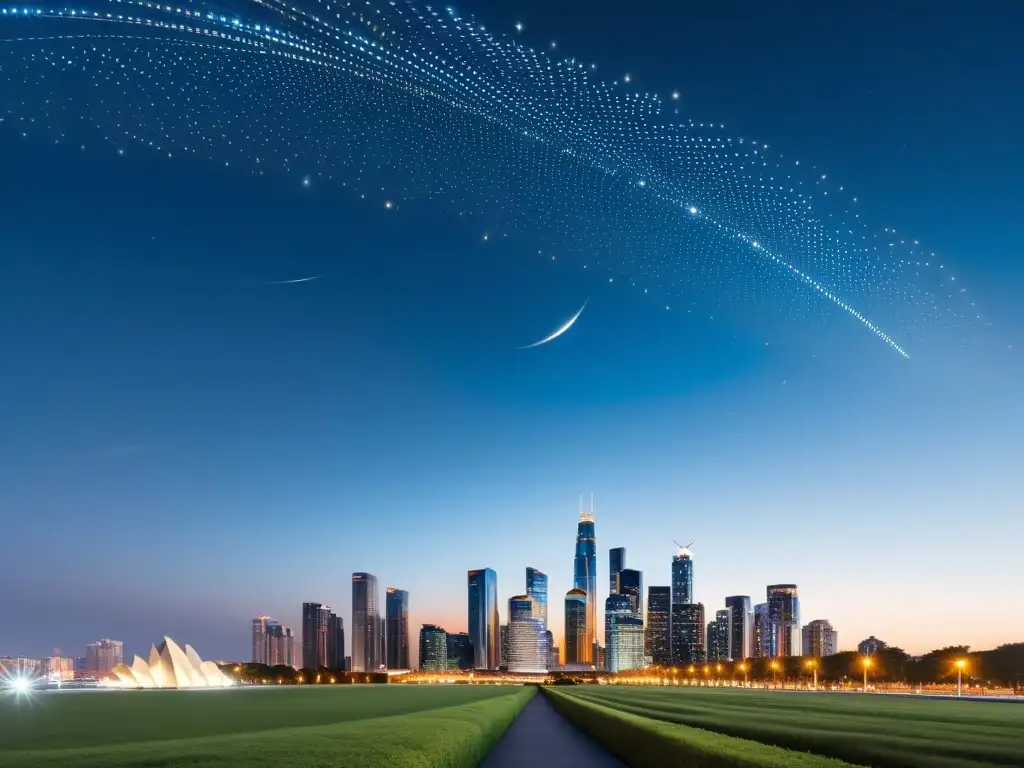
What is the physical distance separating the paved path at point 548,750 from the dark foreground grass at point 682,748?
2.33 ft

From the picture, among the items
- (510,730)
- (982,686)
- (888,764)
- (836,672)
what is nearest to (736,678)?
(836,672)

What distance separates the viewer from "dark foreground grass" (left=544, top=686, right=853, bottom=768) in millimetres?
16344

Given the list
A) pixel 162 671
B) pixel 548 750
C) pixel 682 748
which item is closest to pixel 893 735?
pixel 682 748

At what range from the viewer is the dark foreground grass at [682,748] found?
1634 centimetres

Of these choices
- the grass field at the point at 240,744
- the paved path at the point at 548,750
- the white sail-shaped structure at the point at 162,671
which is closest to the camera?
the grass field at the point at 240,744

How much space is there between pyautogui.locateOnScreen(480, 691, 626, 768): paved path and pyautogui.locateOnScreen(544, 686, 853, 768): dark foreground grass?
710 mm

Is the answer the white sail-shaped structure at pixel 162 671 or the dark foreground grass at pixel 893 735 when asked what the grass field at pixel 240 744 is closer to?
the dark foreground grass at pixel 893 735

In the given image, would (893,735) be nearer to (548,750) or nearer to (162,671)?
(548,750)

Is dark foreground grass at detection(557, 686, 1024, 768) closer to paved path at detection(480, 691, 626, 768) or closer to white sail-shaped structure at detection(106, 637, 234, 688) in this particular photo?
paved path at detection(480, 691, 626, 768)

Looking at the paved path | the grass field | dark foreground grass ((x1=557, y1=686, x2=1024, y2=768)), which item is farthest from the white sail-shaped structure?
dark foreground grass ((x1=557, y1=686, x2=1024, y2=768))

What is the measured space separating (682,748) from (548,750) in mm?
14016

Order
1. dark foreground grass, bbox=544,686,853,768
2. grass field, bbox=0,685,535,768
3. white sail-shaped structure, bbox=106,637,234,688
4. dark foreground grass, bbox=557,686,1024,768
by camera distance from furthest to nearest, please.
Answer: white sail-shaped structure, bbox=106,637,234,688, dark foreground grass, bbox=557,686,1024,768, grass field, bbox=0,685,535,768, dark foreground grass, bbox=544,686,853,768

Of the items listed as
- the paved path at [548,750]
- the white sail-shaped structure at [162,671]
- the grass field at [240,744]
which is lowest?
the white sail-shaped structure at [162,671]

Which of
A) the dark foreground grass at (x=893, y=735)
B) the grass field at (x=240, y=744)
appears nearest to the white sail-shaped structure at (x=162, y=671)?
the grass field at (x=240, y=744)
